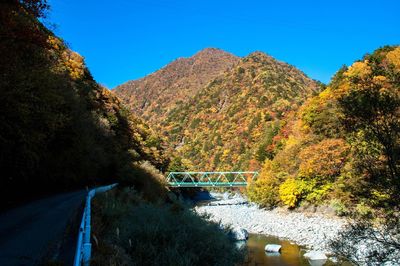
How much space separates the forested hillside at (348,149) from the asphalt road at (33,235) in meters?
9.16

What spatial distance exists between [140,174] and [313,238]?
13885mm

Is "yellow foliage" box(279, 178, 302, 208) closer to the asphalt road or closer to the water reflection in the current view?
the water reflection

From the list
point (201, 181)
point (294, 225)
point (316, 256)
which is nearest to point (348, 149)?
point (294, 225)

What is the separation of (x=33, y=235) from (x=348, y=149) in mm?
25302

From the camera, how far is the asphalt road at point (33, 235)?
6551mm

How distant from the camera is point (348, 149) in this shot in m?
28.6

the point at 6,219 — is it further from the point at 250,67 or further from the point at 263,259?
the point at 250,67

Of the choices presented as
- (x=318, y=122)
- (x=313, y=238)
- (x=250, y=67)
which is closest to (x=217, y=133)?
(x=250, y=67)

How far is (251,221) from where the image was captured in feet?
136

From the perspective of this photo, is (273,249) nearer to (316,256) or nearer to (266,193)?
(316,256)

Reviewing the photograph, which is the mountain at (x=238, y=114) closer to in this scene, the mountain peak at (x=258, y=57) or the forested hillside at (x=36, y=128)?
the mountain peak at (x=258, y=57)

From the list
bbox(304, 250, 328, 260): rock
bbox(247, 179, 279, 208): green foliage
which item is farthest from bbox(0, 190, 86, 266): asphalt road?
bbox(247, 179, 279, 208): green foliage

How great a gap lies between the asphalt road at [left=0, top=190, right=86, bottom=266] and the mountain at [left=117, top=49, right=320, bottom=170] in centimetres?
6041

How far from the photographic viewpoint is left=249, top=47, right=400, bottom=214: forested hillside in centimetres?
1147
